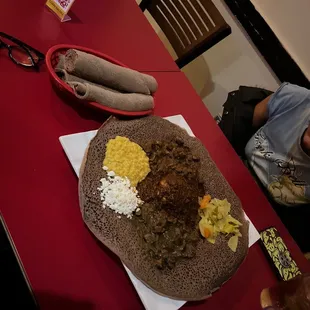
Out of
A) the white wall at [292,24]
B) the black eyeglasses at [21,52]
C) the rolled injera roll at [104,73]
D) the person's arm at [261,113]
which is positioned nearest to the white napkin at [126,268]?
the rolled injera roll at [104,73]

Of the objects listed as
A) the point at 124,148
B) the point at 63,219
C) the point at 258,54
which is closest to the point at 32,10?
the point at 124,148

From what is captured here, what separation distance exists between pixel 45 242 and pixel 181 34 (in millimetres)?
1340

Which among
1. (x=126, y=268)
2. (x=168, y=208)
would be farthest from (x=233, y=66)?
(x=126, y=268)

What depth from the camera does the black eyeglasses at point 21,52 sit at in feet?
3.66

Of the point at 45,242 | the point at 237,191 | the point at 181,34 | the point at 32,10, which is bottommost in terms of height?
the point at 237,191

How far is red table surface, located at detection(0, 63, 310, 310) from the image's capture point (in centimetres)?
89

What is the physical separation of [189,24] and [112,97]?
0.94 m

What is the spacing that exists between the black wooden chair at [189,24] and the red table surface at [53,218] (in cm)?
87

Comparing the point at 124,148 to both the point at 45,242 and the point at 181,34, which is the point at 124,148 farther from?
the point at 181,34

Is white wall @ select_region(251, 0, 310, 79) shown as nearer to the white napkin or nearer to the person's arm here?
the person's arm

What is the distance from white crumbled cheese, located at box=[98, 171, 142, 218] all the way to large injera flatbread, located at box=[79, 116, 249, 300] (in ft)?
0.04

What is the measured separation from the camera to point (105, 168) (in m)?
0.99

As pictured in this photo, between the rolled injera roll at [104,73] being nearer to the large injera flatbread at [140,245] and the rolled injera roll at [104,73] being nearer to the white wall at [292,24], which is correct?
the large injera flatbread at [140,245]

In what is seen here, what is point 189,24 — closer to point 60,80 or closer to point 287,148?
point 287,148
